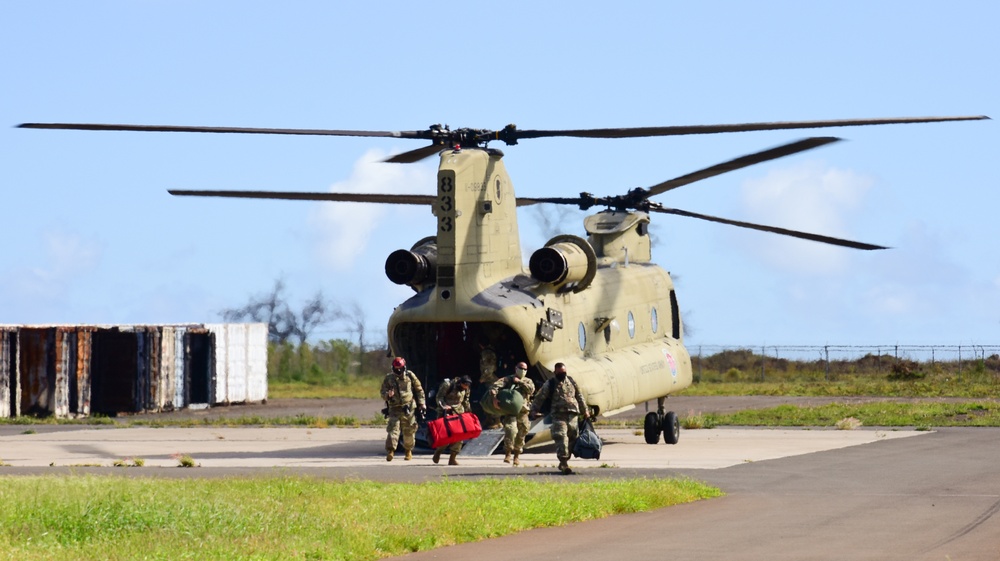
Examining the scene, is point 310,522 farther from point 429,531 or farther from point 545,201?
point 545,201

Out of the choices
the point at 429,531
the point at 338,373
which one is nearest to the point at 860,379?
the point at 338,373

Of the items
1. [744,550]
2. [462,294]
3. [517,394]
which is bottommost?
[744,550]

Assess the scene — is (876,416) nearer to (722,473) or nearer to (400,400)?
(722,473)

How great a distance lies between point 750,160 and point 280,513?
13.7 metres

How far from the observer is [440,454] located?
23875 millimetres

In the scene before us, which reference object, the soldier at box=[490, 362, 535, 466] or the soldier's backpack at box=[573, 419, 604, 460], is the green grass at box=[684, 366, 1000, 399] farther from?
the soldier's backpack at box=[573, 419, 604, 460]

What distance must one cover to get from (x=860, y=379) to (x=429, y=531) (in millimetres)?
52563

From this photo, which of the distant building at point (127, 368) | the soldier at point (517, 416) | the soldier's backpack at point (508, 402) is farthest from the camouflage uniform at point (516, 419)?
the distant building at point (127, 368)

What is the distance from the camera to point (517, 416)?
909 inches

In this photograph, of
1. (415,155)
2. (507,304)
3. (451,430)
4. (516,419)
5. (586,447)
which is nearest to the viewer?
(586,447)

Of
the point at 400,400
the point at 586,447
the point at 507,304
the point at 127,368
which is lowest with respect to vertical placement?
the point at 586,447

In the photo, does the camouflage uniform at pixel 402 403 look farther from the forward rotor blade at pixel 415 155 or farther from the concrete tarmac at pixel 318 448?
the forward rotor blade at pixel 415 155

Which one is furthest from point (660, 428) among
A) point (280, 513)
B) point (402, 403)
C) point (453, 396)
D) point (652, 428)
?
point (280, 513)

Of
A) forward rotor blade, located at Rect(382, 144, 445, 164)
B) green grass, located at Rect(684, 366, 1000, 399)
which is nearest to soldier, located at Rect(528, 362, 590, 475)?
forward rotor blade, located at Rect(382, 144, 445, 164)
